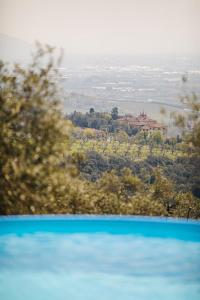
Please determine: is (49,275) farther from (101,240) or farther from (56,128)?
(56,128)

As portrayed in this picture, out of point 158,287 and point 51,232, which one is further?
point 51,232

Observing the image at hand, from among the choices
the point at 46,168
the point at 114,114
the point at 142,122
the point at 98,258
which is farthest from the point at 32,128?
the point at 98,258

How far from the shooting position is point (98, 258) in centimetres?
585

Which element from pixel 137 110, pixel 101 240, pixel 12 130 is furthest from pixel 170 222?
pixel 12 130

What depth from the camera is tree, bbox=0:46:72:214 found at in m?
5.85

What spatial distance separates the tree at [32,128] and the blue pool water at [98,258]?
0.40 meters

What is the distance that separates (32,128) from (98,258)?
115 centimetres

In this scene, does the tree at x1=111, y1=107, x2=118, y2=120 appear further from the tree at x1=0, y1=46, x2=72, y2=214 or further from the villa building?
the tree at x1=0, y1=46, x2=72, y2=214

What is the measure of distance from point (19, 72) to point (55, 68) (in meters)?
0.29

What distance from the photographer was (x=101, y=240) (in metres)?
6.02

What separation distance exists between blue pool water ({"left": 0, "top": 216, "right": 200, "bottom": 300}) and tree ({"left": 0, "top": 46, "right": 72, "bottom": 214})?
395 mm

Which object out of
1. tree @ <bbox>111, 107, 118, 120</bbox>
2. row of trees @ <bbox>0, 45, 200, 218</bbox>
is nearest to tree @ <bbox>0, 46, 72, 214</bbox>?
row of trees @ <bbox>0, 45, 200, 218</bbox>

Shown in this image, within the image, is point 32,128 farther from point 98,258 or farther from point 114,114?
point 98,258

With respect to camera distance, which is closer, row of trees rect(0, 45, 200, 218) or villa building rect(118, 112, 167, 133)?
row of trees rect(0, 45, 200, 218)
